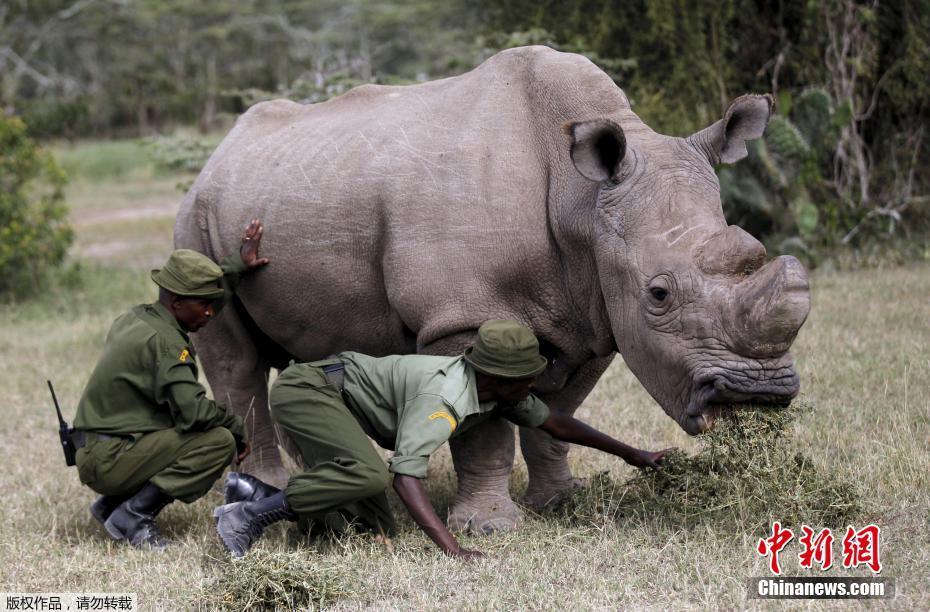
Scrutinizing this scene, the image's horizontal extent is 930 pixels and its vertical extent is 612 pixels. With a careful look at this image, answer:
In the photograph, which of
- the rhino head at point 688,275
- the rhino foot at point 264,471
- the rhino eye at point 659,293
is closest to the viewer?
the rhino head at point 688,275

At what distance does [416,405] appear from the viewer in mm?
5012

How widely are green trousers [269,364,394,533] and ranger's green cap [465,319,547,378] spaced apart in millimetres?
656

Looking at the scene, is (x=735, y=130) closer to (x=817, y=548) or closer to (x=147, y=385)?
(x=817, y=548)

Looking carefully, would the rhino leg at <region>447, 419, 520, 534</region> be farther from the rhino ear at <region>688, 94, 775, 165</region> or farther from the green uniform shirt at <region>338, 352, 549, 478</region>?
the rhino ear at <region>688, 94, 775, 165</region>

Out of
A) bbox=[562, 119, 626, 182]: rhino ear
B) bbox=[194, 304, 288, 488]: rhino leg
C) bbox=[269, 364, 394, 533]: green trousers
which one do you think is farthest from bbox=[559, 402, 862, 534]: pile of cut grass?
bbox=[194, 304, 288, 488]: rhino leg

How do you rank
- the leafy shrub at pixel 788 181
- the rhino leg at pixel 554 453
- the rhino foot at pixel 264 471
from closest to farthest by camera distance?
the rhino leg at pixel 554 453 → the rhino foot at pixel 264 471 → the leafy shrub at pixel 788 181

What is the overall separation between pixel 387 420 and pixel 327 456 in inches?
12.7

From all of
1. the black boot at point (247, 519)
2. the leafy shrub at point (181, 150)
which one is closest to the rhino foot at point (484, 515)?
the black boot at point (247, 519)

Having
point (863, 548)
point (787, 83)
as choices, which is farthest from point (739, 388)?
point (787, 83)

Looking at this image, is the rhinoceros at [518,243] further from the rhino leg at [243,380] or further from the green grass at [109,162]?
the green grass at [109,162]

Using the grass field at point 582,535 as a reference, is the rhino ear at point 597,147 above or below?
above

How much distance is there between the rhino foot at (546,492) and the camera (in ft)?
19.5

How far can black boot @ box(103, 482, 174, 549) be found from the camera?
572cm

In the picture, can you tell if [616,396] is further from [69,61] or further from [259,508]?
[69,61]
